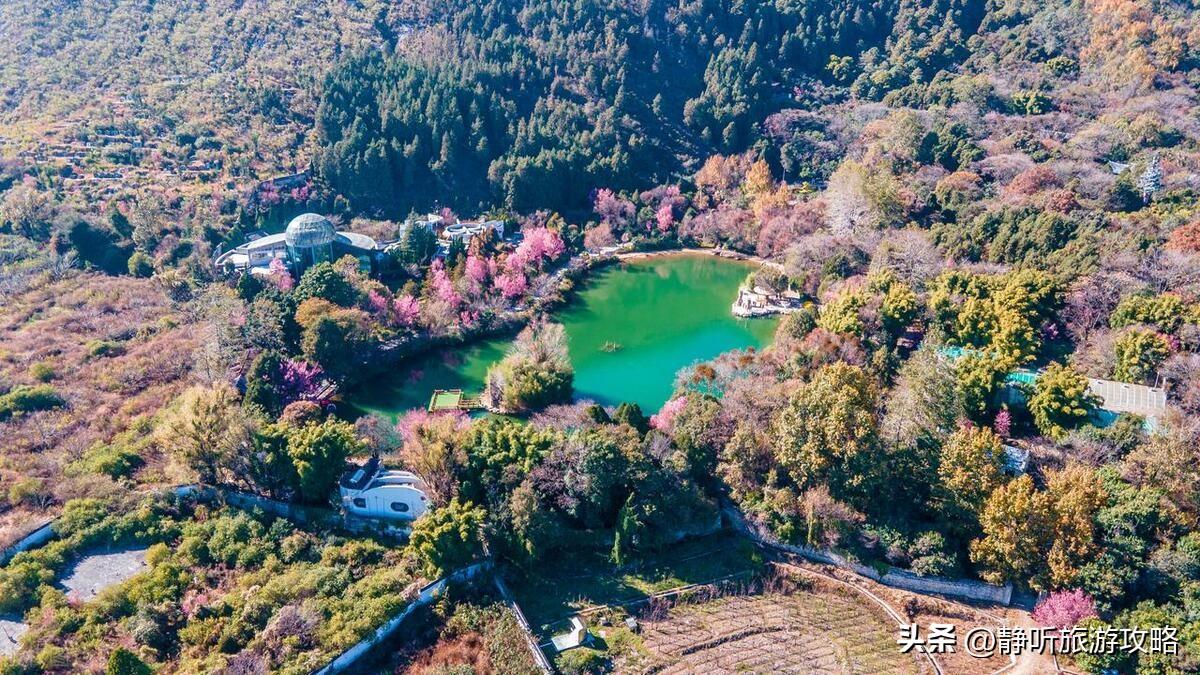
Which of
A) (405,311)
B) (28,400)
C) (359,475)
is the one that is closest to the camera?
(359,475)

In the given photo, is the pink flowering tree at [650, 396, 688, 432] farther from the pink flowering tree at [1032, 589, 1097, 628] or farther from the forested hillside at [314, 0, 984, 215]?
the forested hillside at [314, 0, 984, 215]

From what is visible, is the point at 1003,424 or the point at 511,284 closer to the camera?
the point at 1003,424

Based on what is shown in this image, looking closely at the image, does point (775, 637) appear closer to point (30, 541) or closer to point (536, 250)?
point (30, 541)

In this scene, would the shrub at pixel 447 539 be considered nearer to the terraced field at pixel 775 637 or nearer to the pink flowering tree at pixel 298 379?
the terraced field at pixel 775 637

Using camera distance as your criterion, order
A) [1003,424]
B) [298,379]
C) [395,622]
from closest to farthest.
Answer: [395,622] → [1003,424] → [298,379]

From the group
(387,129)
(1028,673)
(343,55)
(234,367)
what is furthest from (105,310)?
(1028,673)

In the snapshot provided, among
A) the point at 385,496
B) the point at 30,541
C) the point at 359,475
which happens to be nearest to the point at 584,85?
the point at 359,475

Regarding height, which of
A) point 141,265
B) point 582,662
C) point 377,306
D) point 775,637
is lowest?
point 582,662
